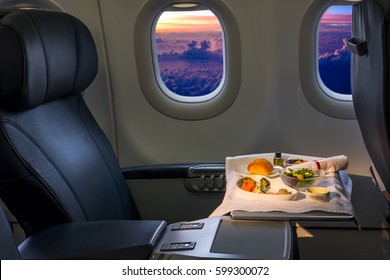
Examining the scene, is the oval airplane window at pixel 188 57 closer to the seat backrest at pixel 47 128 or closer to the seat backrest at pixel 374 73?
the seat backrest at pixel 47 128

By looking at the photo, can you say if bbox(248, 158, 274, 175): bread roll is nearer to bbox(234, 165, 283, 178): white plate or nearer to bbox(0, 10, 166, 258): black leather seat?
bbox(234, 165, 283, 178): white plate

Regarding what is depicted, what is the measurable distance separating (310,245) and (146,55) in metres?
1.21

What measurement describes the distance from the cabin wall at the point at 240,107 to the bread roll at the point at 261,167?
2.11 ft

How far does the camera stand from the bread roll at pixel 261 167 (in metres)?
1.56

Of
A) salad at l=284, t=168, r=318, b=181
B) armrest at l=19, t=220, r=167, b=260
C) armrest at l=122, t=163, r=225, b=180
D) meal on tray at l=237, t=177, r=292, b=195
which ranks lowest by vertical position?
armrest at l=122, t=163, r=225, b=180

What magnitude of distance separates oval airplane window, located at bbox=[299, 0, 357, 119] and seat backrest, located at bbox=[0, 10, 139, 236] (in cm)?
89

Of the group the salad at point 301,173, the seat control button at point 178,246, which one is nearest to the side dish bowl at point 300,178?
the salad at point 301,173

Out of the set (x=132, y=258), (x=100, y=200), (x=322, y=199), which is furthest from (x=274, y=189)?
(x=100, y=200)

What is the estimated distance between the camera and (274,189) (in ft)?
4.74

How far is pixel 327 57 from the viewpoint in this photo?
84.0 inches

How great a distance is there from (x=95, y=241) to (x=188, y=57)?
3.88ft

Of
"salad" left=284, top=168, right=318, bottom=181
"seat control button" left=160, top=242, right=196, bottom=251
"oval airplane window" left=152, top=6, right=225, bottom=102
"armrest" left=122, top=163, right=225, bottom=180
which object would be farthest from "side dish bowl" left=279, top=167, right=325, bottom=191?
"oval airplane window" left=152, top=6, right=225, bottom=102

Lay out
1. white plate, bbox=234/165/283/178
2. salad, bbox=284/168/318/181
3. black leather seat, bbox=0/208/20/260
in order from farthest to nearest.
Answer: white plate, bbox=234/165/283/178 < salad, bbox=284/168/318/181 < black leather seat, bbox=0/208/20/260

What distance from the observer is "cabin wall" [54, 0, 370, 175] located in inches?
81.7
